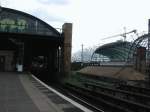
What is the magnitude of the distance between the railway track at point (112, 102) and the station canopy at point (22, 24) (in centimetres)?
2152

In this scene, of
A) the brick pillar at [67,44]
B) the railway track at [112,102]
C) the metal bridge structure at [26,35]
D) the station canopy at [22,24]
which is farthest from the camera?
the station canopy at [22,24]

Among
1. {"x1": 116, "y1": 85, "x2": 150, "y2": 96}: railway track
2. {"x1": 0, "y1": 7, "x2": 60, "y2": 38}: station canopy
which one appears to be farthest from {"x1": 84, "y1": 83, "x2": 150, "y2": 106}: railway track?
{"x1": 0, "y1": 7, "x2": 60, "y2": 38}: station canopy

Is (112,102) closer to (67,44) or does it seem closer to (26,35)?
(67,44)

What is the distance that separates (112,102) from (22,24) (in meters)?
31.0

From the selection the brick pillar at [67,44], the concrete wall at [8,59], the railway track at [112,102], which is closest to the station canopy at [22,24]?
the brick pillar at [67,44]

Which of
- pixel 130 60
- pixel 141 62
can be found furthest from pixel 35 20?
pixel 141 62

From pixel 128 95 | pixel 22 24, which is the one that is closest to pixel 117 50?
pixel 22 24

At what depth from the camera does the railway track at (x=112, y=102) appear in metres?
17.7

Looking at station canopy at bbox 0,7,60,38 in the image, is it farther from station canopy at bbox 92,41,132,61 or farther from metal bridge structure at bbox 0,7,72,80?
station canopy at bbox 92,41,132,61

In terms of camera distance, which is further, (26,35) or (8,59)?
(8,59)

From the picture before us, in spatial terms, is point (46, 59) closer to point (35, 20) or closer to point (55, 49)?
point (55, 49)

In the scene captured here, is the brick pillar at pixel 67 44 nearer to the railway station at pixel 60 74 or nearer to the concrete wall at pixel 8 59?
the railway station at pixel 60 74

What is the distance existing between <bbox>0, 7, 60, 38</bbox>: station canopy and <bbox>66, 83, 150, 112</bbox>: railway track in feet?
70.6

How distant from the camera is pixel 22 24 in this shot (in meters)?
51.0
